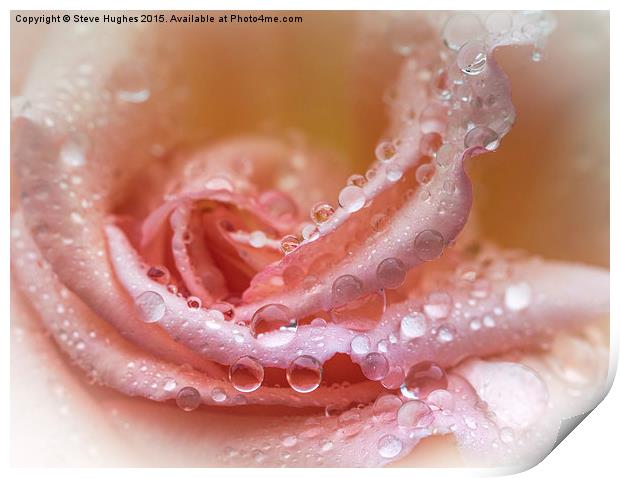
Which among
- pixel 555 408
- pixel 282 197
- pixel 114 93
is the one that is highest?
pixel 114 93

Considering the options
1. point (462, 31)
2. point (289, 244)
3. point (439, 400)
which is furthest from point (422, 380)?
point (462, 31)

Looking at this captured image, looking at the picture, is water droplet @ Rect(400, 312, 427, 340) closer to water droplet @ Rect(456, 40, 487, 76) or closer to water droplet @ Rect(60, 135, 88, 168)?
water droplet @ Rect(456, 40, 487, 76)

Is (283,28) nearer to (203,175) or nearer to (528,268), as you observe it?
A: (203,175)

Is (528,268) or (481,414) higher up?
(528,268)

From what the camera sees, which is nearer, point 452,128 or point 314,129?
point 452,128

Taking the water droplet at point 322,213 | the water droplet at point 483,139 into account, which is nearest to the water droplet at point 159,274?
the water droplet at point 322,213

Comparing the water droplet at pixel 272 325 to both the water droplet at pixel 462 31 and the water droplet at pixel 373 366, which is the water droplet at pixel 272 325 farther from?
the water droplet at pixel 462 31
